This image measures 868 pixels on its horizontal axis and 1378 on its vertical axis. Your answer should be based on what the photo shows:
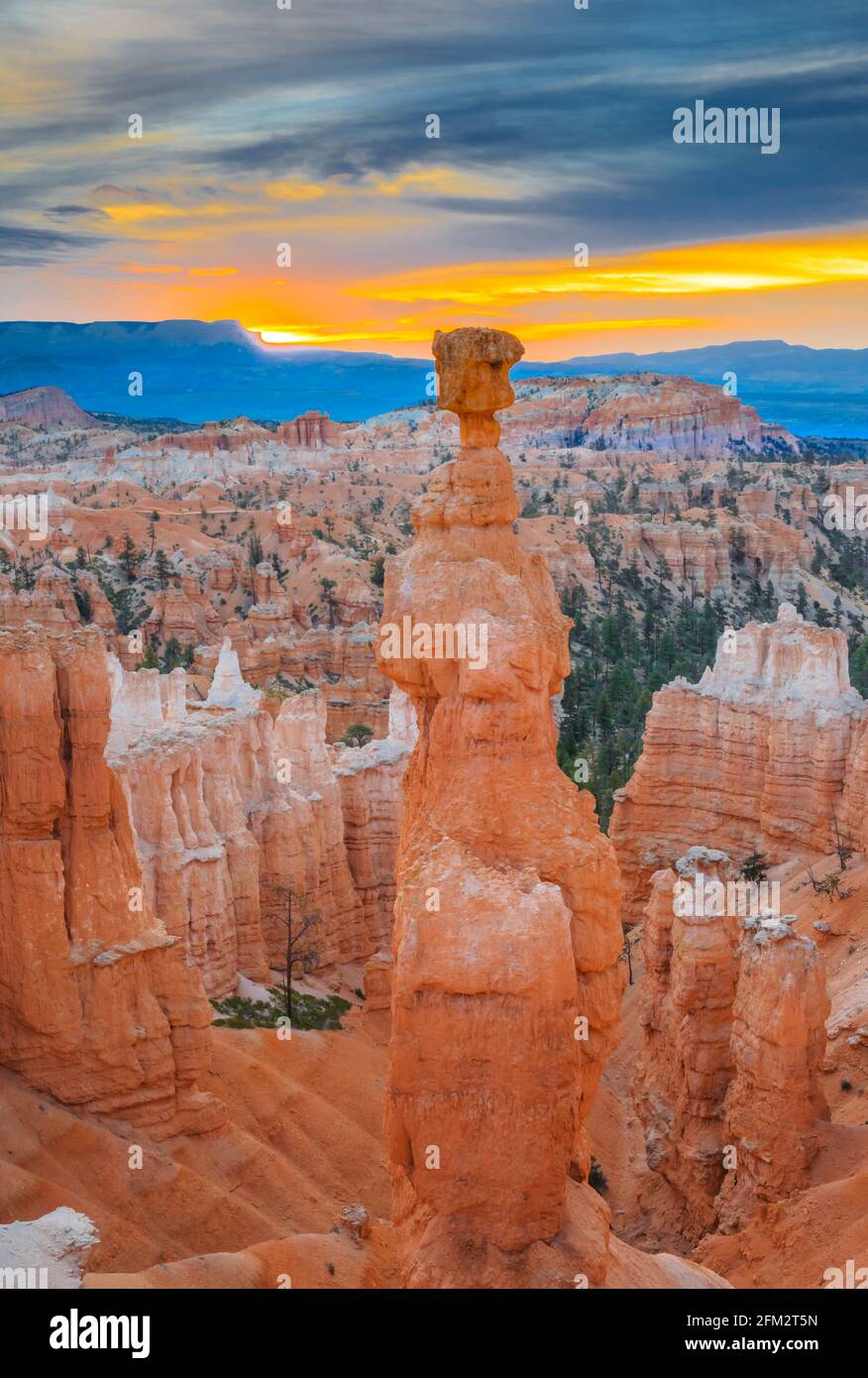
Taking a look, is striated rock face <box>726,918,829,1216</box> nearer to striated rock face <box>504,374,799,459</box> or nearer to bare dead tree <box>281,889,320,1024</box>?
bare dead tree <box>281,889,320,1024</box>

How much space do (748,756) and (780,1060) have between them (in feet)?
55.9

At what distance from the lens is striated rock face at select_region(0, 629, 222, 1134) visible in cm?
1684

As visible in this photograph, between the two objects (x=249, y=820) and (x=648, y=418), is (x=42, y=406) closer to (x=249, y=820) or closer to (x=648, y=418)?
(x=648, y=418)

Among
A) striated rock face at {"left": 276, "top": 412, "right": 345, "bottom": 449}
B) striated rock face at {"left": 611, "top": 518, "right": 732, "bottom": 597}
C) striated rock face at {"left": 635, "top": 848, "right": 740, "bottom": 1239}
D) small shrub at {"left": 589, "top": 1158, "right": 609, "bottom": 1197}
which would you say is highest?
striated rock face at {"left": 276, "top": 412, "right": 345, "bottom": 449}

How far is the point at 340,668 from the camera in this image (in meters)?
60.8

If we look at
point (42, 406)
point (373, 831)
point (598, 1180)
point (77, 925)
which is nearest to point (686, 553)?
point (373, 831)

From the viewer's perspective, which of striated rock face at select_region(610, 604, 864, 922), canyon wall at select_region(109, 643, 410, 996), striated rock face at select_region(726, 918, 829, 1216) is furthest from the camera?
striated rock face at select_region(610, 604, 864, 922)

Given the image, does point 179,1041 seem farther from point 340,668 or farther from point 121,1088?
point 340,668

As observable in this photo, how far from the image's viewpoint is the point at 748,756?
3391 cm

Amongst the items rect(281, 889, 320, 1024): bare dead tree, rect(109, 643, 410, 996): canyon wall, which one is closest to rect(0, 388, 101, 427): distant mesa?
rect(109, 643, 410, 996): canyon wall

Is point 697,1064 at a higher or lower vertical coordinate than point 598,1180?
higher

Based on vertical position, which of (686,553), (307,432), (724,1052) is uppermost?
(307,432)

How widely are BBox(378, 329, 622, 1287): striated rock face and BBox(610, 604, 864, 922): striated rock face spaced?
2103cm

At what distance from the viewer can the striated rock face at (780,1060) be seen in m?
17.5
